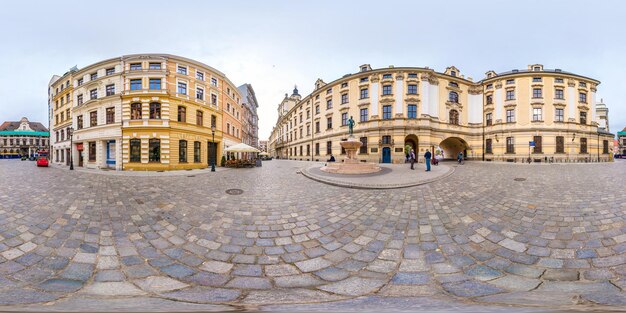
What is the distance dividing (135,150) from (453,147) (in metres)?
39.5

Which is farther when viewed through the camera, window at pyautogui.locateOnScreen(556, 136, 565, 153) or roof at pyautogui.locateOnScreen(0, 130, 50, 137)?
roof at pyautogui.locateOnScreen(0, 130, 50, 137)

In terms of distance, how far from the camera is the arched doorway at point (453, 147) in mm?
34250

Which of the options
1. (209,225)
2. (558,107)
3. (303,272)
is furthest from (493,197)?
(558,107)

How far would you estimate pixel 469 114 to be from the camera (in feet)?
111

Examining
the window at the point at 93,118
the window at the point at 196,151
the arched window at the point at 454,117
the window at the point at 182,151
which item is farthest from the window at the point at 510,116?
the window at the point at 93,118

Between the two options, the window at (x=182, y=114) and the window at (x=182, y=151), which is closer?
the window at (x=182, y=151)

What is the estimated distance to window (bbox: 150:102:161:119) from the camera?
70.4ft

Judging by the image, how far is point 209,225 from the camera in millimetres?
5254

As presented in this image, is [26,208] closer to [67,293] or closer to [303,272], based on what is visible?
[67,293]

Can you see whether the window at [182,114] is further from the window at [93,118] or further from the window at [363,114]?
the window at [363,114]

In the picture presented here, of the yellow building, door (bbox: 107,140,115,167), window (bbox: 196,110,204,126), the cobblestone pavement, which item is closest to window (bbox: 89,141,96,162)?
door (bbox: 107,140,115,167)

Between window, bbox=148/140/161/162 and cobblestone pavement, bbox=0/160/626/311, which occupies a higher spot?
window, bbox=148/140/161/162

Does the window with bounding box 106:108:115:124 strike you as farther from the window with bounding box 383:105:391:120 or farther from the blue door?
the blue door

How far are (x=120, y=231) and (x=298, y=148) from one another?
42543 millimetres
